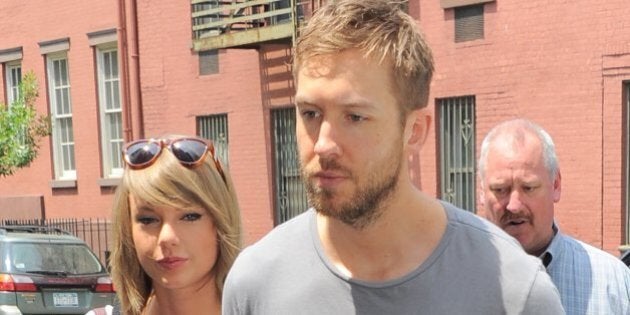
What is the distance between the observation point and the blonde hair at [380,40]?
1725 mm

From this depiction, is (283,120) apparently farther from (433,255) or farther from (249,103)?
(433,255)

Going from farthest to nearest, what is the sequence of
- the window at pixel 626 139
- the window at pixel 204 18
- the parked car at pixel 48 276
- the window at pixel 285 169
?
the window at pixel 204 18 < the window at pixel 285 169 < the window at pixel 626 139 < the parked car at pixel 48 276

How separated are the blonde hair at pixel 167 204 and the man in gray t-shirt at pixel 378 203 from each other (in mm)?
927

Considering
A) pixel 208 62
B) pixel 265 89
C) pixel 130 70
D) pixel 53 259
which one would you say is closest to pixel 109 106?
pixel 130 70

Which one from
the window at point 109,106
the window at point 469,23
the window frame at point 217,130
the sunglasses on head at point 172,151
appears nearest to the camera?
the sunglasses on head at point 172,151

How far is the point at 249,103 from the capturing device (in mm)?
14086

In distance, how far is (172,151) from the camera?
9.45ft

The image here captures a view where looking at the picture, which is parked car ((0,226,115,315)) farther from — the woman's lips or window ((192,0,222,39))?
the woman's lips

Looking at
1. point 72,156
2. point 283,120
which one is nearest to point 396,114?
point 283,120

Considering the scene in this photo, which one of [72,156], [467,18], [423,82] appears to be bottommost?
[72,156]

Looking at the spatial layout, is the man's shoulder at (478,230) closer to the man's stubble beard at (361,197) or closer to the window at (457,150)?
the man's stubble beard at (361,197)

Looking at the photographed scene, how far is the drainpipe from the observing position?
1584cm

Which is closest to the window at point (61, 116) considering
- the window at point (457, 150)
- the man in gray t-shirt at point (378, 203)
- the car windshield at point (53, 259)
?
the car windshield at point (53, 259)

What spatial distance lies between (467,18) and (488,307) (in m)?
9.55
